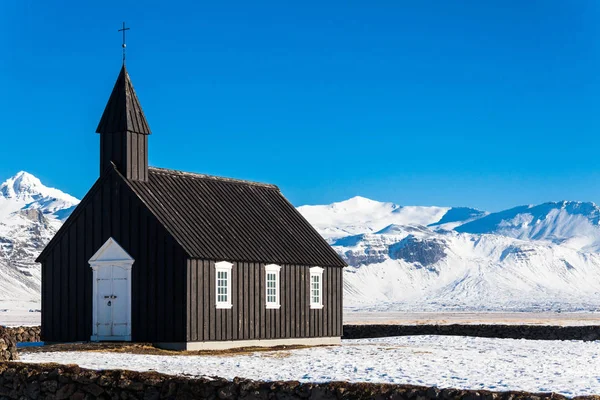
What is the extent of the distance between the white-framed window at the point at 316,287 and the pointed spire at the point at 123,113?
316 inches

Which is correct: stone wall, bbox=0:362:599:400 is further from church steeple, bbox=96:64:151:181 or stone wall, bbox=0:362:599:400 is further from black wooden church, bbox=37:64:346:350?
church steeple, bbox=96:64:151:181

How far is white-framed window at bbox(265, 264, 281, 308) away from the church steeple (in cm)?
525

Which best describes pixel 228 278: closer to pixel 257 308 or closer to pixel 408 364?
pixel 257 308

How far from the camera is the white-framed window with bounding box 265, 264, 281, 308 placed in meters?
37.1

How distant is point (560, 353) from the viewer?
1298 inches

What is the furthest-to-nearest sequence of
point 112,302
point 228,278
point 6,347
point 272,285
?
1. point 272,285
2. point 228,278
3. point 112,302
4. point 6,347

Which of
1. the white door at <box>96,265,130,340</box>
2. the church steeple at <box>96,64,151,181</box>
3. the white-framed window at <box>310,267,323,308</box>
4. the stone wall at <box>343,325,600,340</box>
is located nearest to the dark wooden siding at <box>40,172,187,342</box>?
the white door at <box>96,265,130,340</box>

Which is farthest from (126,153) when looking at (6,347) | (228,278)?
(6,347)

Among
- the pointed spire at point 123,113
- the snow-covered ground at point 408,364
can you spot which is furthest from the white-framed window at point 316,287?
the pointed spire at point 123,113

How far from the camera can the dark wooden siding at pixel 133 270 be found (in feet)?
111

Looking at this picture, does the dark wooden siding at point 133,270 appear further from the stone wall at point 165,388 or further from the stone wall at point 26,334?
the stone wall at point 165,388

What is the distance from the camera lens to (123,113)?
36469 mm

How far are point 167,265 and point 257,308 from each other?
13.5 feet

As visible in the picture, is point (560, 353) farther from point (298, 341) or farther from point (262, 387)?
point (262, 387)
